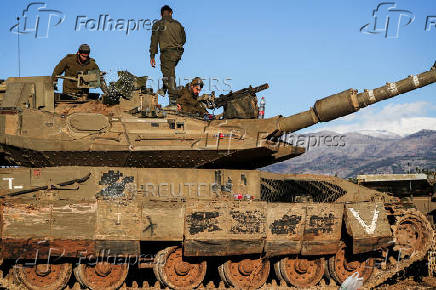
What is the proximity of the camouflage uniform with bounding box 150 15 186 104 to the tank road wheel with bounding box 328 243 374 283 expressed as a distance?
6.75 metres

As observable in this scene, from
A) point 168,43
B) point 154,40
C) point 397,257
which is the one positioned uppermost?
point 154,40

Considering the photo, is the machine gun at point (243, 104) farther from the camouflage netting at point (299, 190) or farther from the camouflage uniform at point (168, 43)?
the camouflage uniform at point (168, 43)

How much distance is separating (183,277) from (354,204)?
4.75 m

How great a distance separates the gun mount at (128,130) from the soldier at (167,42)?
224 centimetres

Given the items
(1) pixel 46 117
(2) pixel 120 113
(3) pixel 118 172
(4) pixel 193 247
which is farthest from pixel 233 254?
(1) pixel 46 117

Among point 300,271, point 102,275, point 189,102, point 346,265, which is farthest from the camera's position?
point 189,102

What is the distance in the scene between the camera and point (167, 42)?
17172 millimetres

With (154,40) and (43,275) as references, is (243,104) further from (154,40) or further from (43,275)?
(43,275)

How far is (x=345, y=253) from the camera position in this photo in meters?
15.8

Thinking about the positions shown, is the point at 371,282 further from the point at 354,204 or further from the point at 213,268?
the point at 213,268

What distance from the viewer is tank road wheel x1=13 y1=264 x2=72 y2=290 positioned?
44.0 ft

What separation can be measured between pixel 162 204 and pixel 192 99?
156 inches

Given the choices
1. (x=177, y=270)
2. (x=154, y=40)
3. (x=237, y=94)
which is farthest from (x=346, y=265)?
(x=154, y=40)

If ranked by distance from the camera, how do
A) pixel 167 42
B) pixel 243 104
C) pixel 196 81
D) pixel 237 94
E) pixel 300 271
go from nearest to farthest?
pixel 300 271 → pixel 243 104 → pixel 237 94 → pixel 196 81 → pixel 167 42
